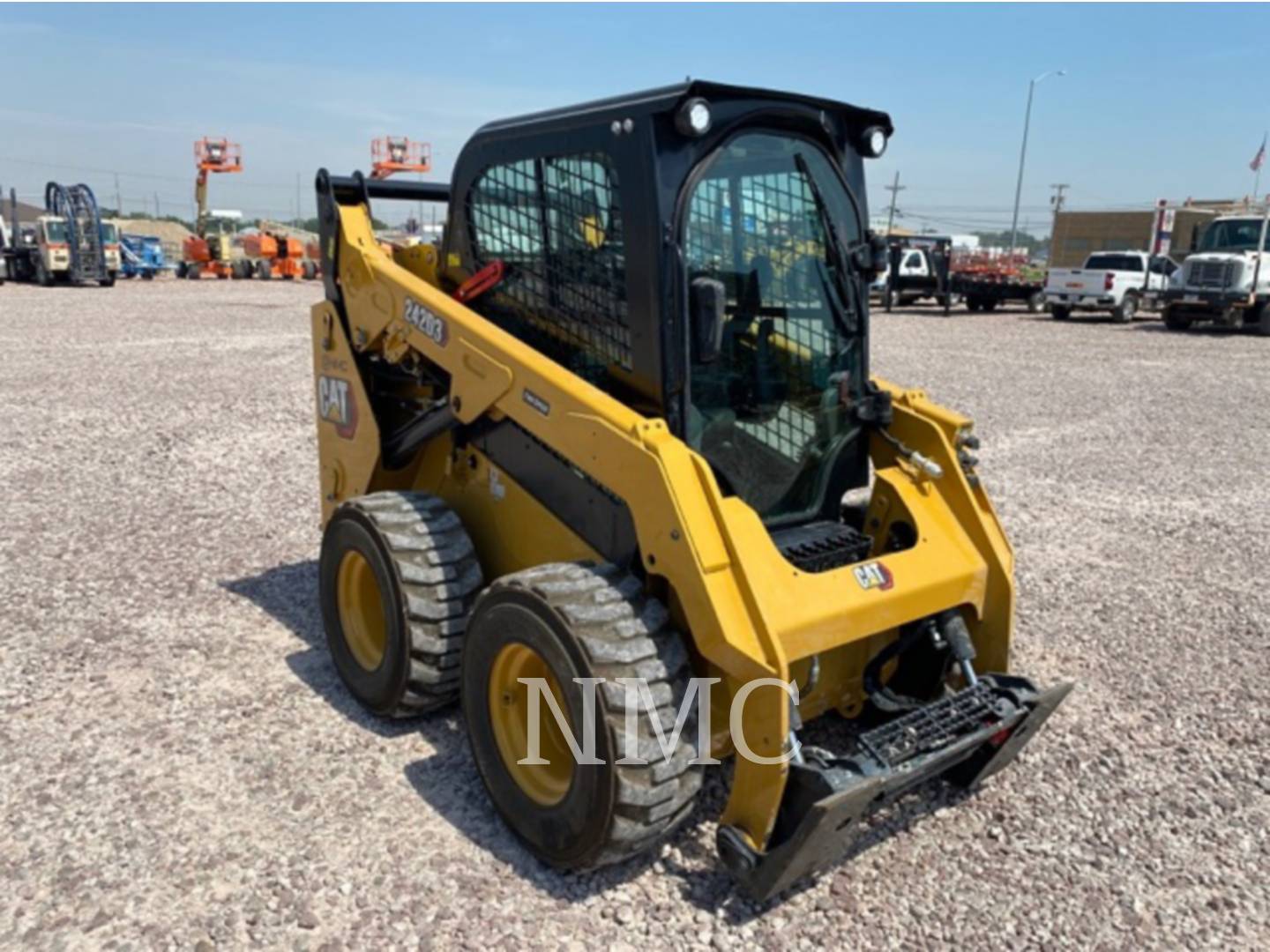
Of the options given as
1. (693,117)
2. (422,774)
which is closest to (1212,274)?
(693,117)

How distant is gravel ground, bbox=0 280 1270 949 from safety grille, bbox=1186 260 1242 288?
16.4m

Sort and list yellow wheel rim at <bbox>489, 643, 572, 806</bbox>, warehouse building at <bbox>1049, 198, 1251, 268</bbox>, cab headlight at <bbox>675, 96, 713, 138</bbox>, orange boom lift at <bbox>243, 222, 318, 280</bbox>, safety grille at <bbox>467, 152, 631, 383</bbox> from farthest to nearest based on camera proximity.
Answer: warehouse building at <bbox>1049, 198, 1251, 268</bbox>
orange boom lift at <bbox>243, 222, 318, 280</bbox>
safety grille at <bbox>467, 152, 631, 383</bbox>
yellow wheel rim at <bbox>489, 643, 572, 806</bbox>
cab headlight at <bbox>675, 96, 713, 138</bbox>

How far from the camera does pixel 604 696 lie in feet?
9.33

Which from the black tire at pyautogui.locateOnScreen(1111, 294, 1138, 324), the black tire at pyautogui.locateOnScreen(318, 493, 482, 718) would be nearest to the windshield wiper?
the black tire at pyautogui.locateOnScreen(318, 493, 482, 718)

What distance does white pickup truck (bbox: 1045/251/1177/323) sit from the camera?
81.9 feet

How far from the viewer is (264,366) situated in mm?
13602

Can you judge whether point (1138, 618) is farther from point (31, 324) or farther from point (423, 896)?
point (31, 324)

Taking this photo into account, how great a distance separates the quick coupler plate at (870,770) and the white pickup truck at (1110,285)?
24.5 metres

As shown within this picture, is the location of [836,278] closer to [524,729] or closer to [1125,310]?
[524,729]

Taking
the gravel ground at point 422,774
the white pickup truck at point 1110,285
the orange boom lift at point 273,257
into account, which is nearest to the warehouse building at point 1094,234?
the white pickup truck at point 1110,285

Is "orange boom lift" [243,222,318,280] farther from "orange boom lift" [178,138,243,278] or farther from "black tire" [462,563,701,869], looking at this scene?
"black tire" [462,563,701,869]

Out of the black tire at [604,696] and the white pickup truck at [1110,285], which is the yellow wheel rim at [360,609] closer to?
the black tire at [604,696]

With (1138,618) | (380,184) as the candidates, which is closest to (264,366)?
(380,184)

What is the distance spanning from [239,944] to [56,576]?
356 centimetres
